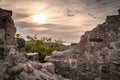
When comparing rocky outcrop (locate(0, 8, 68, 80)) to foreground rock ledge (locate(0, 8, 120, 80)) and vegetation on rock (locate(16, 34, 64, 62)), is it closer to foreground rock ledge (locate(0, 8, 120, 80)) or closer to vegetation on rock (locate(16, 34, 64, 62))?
foreground rock ledge (locate(0, 8, 120, 80))

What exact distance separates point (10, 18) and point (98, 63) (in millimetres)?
4638

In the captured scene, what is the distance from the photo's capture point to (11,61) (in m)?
9.46

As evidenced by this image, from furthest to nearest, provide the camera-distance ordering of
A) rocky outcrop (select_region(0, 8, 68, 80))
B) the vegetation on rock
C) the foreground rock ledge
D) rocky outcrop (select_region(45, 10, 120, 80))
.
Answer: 1. the vegetation on rock
2. rocky outcrop (select_region(45, 10, 120, 80))
3. the foreground rock ledge
4. rocky outcrop (select_region(0, 8, 68, 80))

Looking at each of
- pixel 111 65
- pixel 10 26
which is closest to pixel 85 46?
pixel 111 65

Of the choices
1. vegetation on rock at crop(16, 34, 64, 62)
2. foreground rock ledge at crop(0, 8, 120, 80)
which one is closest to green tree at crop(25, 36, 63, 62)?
vegetation on rock at crop(16, 34, 64, 62)

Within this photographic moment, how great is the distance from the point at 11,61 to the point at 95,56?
14.3 feet

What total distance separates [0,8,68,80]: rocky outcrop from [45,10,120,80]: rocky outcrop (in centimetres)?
197

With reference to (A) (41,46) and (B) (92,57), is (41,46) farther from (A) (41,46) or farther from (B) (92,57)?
(B) (92,57)

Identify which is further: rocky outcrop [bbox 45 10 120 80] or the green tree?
the green tree

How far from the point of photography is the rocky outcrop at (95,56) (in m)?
11.8

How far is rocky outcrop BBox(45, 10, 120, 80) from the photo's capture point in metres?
11.8

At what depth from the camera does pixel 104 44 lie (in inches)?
473

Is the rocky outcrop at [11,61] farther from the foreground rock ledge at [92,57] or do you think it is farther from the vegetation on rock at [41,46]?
the vegetation on rock at [41,46]

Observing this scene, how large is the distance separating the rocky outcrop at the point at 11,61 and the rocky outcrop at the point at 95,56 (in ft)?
6.46
